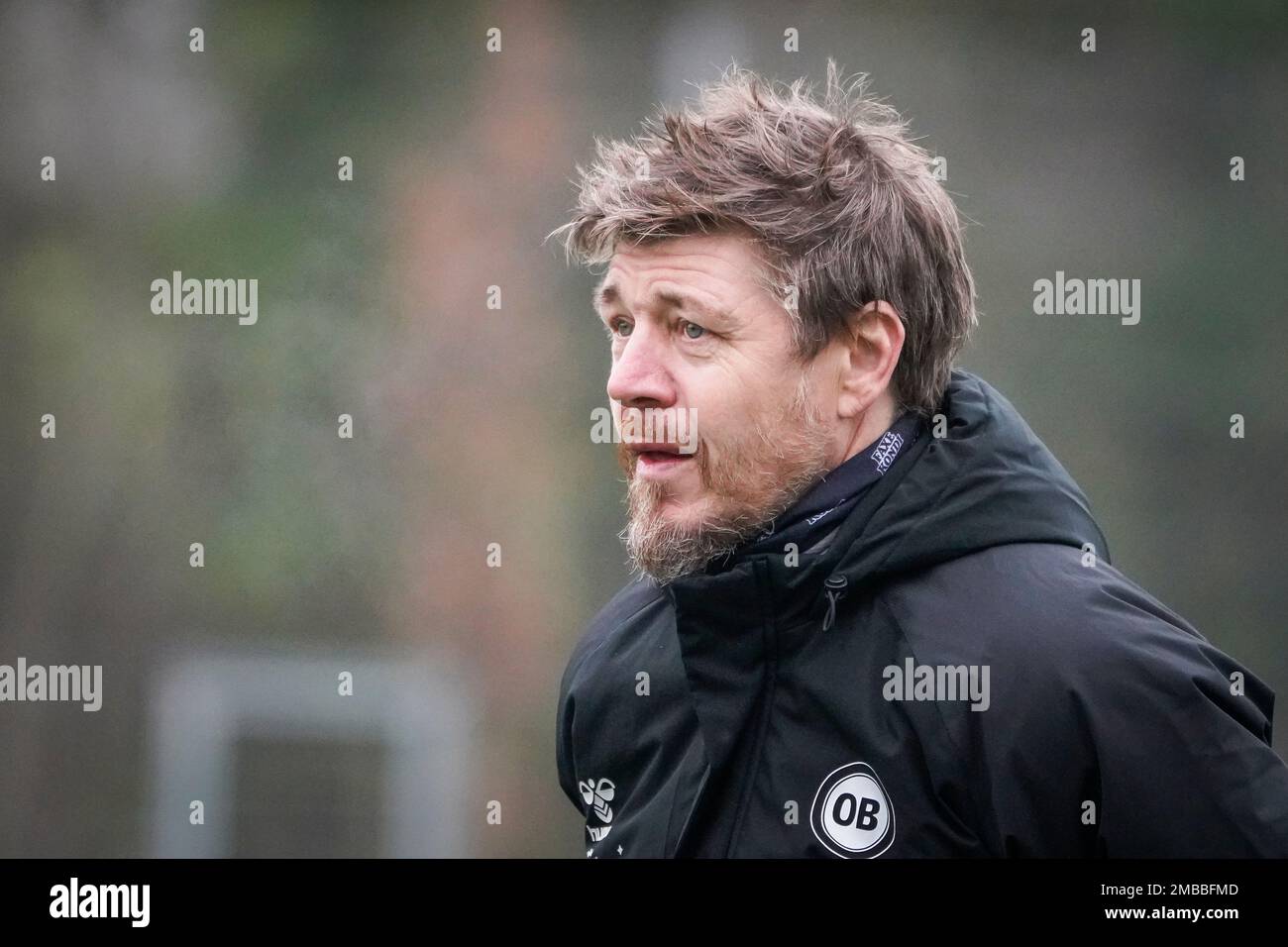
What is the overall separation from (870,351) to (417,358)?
390cm

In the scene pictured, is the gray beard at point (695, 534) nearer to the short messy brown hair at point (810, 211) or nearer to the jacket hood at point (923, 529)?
the jacket hood at point (923, 529)

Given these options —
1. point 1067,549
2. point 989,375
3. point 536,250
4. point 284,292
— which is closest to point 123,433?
point 284,292

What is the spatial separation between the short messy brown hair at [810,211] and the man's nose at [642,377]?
8.7 inches

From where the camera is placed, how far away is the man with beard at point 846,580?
7.49 ft

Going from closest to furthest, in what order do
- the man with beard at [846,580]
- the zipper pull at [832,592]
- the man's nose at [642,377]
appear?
the man with beard at [846,580], the zipper pull at [832,592], the man's nose at [642,377]

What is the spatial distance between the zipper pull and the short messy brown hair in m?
0.48

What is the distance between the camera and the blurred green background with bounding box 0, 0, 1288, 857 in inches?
242

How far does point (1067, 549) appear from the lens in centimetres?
253

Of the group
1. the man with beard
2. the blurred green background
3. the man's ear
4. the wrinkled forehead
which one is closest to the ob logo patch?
the man with beard

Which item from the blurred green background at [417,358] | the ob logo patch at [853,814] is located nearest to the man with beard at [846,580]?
the ob logo patch at [853,814]

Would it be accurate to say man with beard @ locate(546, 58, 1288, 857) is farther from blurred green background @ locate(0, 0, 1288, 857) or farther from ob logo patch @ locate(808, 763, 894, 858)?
blurred green background @ locate(0, 0, 1288, 857)

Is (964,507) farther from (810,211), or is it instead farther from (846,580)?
(810,211)

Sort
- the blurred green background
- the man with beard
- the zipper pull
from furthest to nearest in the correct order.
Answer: the blurred green background → the zipper pull → the man with beard
